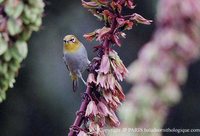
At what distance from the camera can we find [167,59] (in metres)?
0.38

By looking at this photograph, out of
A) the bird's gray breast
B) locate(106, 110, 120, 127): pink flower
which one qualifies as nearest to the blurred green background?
the bird's gray breast

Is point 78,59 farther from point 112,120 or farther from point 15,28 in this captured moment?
point 15,28

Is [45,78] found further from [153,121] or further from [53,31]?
[153,121]

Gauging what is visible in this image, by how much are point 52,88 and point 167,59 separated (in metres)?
0.68

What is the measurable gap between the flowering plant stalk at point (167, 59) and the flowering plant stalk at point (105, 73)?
23cm

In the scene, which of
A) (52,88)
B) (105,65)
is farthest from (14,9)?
(52,88)

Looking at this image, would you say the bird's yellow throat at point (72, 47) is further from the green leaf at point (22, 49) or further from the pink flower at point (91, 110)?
the green leaf at point (22, 49)

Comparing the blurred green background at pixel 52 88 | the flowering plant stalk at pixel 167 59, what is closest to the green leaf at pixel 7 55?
the flowering plant stalk at pixel 167 59

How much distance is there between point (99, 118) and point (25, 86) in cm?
39

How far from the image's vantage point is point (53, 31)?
39.6 inches

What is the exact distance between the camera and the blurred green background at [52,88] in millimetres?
990

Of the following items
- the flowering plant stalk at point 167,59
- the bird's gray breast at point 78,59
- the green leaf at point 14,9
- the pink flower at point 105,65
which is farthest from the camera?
the bird's gray breast at point 78,59

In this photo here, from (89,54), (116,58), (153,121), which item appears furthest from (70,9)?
(153,121)

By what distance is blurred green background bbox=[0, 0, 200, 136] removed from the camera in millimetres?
990
